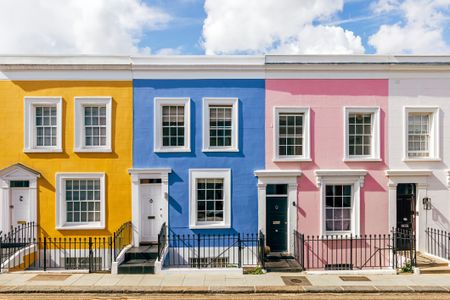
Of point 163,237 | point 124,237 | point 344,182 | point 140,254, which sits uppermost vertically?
point 344,182

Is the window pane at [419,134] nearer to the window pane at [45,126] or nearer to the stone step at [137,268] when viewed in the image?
the stone step at [137,268]

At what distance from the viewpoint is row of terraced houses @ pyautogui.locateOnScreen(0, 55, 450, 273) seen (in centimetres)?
1451

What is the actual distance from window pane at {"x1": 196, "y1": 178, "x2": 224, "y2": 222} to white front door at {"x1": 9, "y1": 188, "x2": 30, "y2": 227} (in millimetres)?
6785

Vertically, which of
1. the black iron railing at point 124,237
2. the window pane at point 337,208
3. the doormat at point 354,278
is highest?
the window pane at point 337,208

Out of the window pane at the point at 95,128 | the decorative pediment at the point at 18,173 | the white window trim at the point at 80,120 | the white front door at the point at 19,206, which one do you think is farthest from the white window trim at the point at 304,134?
the white front door at the point at 19,206

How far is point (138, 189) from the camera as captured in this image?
573 inches

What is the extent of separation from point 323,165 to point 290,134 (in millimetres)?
1809

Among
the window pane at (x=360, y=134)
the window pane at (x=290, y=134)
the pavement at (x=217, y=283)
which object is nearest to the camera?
the pavement at (x=217, y=283)

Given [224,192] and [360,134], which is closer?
[224,192]

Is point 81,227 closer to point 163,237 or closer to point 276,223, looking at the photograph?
point 163,237

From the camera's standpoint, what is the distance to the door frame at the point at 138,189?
14.5 metres

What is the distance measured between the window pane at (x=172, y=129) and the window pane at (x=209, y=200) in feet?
6.02

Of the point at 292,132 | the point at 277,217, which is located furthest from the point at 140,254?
the point at 292,132

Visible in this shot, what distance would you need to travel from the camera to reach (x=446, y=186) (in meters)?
14.9
